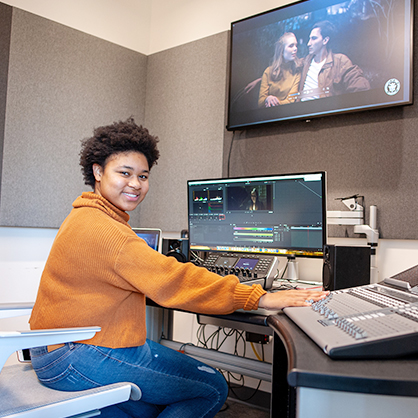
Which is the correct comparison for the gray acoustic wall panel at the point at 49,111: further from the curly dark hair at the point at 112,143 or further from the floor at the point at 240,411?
the floor at the point at 240,411

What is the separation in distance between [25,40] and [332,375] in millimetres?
2688

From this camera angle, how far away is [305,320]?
2.74 ft

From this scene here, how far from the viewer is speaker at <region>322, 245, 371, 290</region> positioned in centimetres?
157

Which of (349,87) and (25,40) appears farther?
(25,40)

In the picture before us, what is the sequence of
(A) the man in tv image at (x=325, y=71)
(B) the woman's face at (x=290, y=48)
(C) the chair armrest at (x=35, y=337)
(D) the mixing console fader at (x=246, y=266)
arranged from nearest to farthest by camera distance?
1. (C) the chair armrest at (x=35, y=337)
2. (D) the mixing console fader at (x=246, y=266)
3. (A) the man in tv image at (x=325, y=71)
4. (B) the woman's face at (x=290, y=48)

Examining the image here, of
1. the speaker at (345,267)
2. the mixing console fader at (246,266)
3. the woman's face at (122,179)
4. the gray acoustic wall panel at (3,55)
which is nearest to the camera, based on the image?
the woman's face at (122,179)

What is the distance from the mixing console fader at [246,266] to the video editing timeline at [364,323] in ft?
2.14

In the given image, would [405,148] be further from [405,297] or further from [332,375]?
[332,375]

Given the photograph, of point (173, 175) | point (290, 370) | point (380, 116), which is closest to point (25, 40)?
point (173, 175)

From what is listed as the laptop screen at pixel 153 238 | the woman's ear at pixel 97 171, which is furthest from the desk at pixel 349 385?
the laptop screen at pixel 153 238

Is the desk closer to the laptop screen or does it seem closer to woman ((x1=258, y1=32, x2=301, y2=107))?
the laptop screen

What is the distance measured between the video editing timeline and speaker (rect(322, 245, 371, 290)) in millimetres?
559

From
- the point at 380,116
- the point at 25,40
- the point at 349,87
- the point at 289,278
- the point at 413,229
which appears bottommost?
the point at 289,278

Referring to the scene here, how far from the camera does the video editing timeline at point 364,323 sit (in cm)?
63
